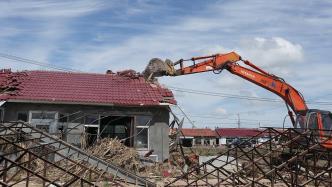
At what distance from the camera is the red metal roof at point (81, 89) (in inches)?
775

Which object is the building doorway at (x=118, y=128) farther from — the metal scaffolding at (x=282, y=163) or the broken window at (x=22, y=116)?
the metal scaffolding at (x=282, y=163)

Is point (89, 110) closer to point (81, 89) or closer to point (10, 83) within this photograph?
point (81, 89)

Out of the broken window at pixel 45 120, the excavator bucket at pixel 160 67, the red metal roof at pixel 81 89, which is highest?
the excavator bucket at pixel 160 67

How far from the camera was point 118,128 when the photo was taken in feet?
68.8

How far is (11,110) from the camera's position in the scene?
62.6 ft

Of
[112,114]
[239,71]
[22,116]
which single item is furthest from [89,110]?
[239,71]

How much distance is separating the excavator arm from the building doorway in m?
3.17

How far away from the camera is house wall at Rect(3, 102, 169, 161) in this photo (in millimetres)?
19172

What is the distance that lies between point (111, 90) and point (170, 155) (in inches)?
171

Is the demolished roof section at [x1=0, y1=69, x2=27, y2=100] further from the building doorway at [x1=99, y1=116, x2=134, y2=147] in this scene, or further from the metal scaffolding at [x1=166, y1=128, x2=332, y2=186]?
the metal scaffolding at [x1=166, y1=128, x2=332, y2=186]

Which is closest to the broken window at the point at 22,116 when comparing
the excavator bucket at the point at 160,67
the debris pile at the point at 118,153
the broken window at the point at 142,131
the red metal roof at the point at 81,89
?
the red metal roof at the point at 81,89

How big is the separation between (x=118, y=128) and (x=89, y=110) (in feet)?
6.30

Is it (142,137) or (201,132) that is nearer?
(142,137)

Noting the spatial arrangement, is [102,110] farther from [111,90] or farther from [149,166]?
[149,166]
